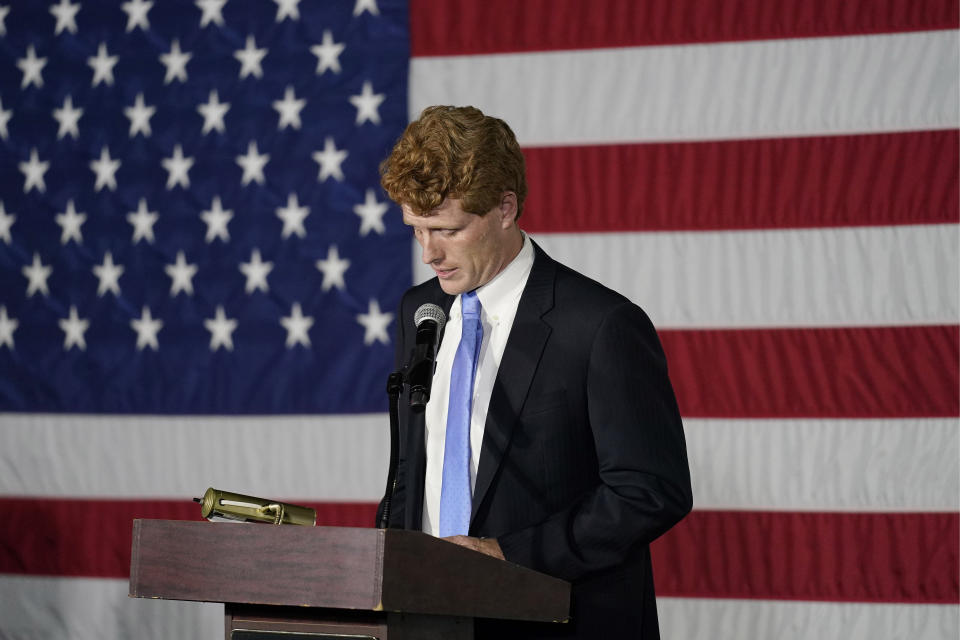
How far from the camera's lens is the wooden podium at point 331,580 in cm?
104

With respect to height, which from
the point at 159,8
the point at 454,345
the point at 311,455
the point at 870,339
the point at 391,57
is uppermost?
the point at 159,8

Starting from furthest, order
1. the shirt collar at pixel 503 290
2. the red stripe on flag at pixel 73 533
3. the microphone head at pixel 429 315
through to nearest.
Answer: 1. the red stripe on flag at pixel 73 533
2. the shirt collar at pixel 503 290
3. the microphone head at pixel 429 315

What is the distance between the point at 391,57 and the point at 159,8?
78 centimetres

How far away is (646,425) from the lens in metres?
1.44

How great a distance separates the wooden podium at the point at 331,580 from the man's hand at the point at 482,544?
0.09 metres

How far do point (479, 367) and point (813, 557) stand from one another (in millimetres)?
1530

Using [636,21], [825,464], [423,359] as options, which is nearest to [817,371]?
[825,464]

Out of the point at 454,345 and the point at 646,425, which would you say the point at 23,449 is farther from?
the point at 646,425

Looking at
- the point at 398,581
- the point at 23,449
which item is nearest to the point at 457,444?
the point at 398,581

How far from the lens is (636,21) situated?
2895 millimetres

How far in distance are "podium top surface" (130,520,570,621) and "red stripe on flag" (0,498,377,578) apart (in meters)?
1.95

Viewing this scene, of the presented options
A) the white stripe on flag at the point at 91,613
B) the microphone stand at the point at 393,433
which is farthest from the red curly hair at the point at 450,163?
the white stripe on flag at the point at 91,613

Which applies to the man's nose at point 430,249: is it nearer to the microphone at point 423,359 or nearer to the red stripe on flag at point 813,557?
the microphone at point 423,359

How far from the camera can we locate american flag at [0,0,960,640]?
2707 millimetres
